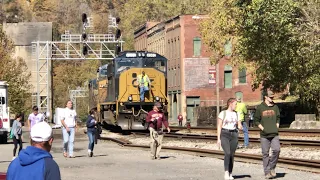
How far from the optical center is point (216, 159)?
23.5 m

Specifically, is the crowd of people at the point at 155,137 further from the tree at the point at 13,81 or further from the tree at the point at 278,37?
the tree at the point at 13,81

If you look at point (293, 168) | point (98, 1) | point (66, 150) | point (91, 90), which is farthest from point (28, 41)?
point (293, 168)

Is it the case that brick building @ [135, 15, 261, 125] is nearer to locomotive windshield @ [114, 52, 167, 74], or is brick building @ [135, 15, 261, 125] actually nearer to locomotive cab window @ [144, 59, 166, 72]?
locomotive cab window @ [144, 59, 166, 72]

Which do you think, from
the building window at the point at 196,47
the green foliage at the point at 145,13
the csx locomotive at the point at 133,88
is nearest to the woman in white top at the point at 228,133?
the csx locomotive at the point at 133,88

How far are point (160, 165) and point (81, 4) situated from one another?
155333 mm

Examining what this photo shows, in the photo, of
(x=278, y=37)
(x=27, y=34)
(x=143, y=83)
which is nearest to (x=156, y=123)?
(x=143, y=83)

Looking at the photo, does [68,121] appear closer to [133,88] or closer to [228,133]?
[228,133]

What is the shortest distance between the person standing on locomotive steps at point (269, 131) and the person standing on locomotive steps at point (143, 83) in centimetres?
2263

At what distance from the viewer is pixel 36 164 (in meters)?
6.89

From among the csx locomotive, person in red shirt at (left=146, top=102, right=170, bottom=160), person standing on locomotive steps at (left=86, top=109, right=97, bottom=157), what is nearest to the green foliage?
the csx locomotive

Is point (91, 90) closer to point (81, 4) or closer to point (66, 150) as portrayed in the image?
point (66, 150)

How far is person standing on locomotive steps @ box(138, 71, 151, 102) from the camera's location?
130ft

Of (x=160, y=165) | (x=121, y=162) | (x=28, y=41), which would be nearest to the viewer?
(x=160, y=165)

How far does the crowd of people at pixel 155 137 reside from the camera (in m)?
6.92
